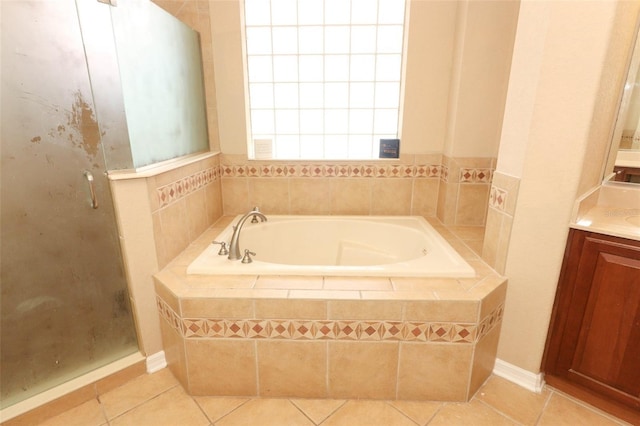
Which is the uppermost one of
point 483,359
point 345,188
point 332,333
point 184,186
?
point 184,186

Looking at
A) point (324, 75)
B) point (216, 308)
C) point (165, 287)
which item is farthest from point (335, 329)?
point (324, 75)

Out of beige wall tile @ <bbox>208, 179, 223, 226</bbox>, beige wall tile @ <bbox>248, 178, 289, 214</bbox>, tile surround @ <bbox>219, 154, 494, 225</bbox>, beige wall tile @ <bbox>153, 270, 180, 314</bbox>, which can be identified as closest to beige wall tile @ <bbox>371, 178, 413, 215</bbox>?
tile surround @ <bbox>219, 154, 494, 225</bbox>

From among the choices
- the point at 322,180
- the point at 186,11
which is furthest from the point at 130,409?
the point at 186,11

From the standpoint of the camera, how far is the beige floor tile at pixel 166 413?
1340 millimetres

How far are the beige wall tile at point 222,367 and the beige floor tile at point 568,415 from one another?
3.97 ft

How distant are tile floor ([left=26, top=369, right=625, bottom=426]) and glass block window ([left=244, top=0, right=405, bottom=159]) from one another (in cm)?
160

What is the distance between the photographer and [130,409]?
140 cm

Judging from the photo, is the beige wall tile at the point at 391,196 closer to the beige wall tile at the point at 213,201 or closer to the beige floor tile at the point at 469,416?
the beige wall tile at the point at 213,201

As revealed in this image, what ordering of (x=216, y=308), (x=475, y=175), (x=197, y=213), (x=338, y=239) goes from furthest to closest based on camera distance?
(x=338, y=239), (x=475, y=175), (x=197, y=213), (x=216, y=308)

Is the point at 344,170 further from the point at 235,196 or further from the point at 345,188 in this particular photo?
the point at 235,196

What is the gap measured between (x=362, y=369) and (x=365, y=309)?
29 cm

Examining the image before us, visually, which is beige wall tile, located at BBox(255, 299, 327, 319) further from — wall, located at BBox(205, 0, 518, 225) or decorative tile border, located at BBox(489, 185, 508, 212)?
wall, located at BBox(205, 0, 518, 225)

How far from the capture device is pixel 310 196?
2.38m

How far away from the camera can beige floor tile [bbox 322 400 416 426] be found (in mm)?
1331
